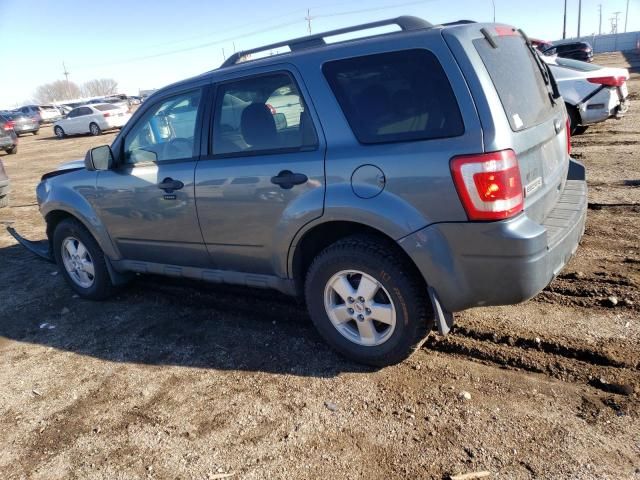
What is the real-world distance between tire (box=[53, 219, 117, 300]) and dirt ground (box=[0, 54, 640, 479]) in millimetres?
215

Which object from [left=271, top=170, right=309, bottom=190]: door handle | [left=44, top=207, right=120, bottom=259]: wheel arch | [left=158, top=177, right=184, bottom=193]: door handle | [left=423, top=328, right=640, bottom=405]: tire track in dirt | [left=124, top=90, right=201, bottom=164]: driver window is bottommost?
[left=423, top=328, right=640, bottom=405]: tire track in dirt

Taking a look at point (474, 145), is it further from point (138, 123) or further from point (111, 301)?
point (111, 301)

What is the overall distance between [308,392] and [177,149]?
6.85 ft

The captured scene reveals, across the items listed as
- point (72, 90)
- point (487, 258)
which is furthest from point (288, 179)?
point (72, 90)

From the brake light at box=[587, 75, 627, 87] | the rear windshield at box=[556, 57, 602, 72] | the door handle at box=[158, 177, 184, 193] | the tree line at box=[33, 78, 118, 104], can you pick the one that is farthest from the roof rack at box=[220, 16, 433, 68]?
the tree line at box=[33, 78, 118, 104]

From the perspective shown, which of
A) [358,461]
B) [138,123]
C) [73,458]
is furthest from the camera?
[138,123]

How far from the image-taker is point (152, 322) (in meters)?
4.35

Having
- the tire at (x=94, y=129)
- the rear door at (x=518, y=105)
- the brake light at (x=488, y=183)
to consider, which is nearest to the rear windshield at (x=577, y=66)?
the rear door at (x=518, y=105)

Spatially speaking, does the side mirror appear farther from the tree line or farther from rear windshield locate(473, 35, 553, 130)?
the tree line

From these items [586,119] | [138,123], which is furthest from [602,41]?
[138,123]

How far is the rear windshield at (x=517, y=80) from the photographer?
282 centimetres

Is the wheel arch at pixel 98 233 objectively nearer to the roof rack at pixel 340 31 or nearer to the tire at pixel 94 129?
the roof rack at pixel 340 31

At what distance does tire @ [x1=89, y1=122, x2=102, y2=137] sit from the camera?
84.7 ft

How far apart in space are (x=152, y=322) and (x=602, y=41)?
226 feet
